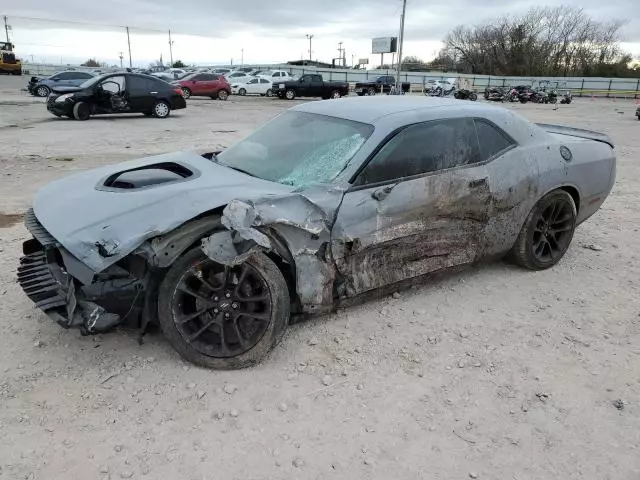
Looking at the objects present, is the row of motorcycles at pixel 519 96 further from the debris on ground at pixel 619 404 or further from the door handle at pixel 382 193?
the debris on ground at pixel 619 404

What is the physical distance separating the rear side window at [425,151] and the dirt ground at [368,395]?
100cm

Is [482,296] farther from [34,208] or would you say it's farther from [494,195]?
[34,208]

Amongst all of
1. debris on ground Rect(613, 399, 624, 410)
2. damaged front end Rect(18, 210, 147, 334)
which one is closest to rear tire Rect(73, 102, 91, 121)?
damaged front end Rect(18, 210, 147, 334)

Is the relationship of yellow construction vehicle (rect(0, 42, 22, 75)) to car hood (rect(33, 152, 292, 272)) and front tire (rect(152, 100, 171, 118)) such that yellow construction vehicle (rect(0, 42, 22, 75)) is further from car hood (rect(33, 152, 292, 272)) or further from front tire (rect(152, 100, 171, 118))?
car hood (rect(33, 152, 292, 272))

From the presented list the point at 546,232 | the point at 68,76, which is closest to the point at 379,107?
the point at 546,232

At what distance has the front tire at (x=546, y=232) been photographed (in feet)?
14.2

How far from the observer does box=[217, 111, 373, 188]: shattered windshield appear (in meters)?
3.45

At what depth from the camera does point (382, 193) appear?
3348 millimetres

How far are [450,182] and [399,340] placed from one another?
1.17m

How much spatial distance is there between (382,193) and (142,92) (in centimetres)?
1576

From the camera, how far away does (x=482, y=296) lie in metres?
4.07

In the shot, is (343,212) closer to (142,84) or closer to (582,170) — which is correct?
(582,170)

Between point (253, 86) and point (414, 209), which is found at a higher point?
point (253, 86)

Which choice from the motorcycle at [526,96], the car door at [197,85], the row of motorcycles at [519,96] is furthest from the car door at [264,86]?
the motorcycle at [526,96]
